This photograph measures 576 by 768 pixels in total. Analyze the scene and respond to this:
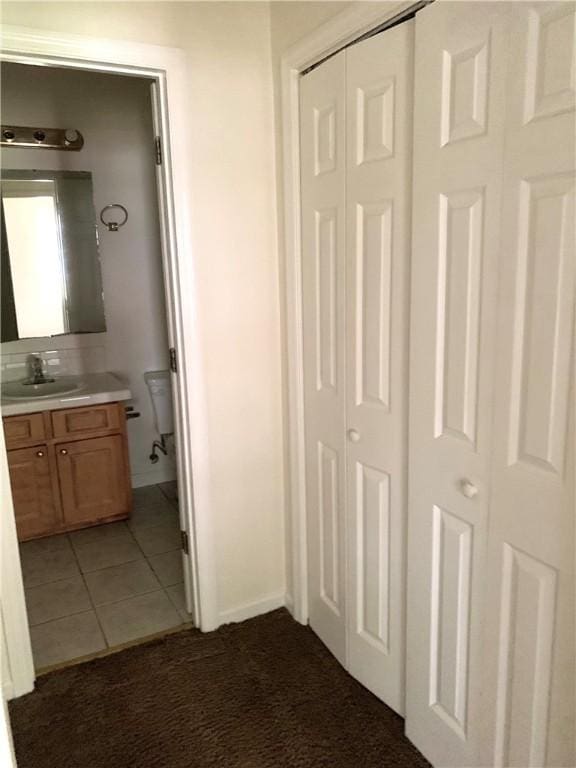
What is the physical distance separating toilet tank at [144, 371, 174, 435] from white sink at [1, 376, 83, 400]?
45cm

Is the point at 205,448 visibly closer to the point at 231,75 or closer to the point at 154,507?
the point at 231,75

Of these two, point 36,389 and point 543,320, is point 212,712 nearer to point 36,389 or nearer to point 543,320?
point 543,320

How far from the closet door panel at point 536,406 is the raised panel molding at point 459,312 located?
86mm

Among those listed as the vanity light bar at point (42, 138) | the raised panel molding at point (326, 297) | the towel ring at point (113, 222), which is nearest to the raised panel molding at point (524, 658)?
the raised panel molding at point (326, 297)

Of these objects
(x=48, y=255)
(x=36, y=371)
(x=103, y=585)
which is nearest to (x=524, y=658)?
(x=103, y=585)

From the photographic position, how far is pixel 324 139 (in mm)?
1869

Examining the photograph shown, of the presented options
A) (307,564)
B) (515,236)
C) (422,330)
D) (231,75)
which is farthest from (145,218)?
(515,236)

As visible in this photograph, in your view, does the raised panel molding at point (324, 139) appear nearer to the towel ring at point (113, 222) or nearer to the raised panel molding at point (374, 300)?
the raised panel molding at point (374, 300)

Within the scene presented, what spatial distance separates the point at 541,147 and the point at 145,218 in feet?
9.33

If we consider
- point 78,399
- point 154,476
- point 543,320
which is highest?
point 543,320

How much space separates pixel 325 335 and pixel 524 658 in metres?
1.09

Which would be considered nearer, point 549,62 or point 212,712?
point 549,62

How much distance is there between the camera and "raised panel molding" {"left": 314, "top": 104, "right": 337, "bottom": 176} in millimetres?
1814

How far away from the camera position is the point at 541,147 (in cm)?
115
